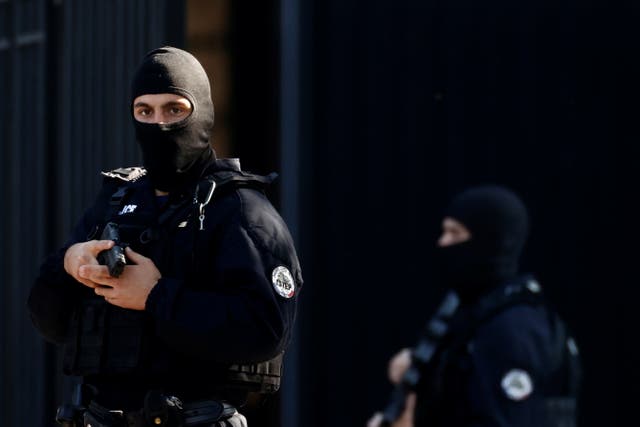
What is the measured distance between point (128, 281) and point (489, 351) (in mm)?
1150

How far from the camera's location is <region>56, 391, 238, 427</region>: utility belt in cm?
416

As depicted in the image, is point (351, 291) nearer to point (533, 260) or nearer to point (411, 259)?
point (411, 259)

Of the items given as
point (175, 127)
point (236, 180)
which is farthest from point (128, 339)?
point (175, 127)

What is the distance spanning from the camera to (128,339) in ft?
13.9

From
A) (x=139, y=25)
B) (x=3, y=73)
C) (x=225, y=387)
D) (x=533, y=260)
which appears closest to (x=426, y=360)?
(x=225, y=387)

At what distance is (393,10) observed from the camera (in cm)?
801

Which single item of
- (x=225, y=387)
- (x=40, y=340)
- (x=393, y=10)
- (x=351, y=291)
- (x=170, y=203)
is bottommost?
(x=40, y=340)

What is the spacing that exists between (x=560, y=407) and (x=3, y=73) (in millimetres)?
7628

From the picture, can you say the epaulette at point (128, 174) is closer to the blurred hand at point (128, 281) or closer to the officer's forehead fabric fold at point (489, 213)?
the blurred hand at point (128, 281)

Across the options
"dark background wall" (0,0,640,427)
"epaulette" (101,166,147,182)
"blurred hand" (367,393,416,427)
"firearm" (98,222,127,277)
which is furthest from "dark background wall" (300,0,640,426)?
"firearm" (98,222,127,277)

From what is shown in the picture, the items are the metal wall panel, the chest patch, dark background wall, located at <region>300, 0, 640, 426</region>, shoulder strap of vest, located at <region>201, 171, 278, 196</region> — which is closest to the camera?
shoulder strap of vest, located at <region>201, 171, 278, 196</region>

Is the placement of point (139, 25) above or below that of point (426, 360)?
above

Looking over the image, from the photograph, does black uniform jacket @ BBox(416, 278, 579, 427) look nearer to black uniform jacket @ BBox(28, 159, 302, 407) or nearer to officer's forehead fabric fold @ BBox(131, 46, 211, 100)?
black uniform jacket @ BBox(28, 159, 302, 407)

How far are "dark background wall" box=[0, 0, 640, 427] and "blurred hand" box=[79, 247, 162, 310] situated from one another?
12.5 ft
